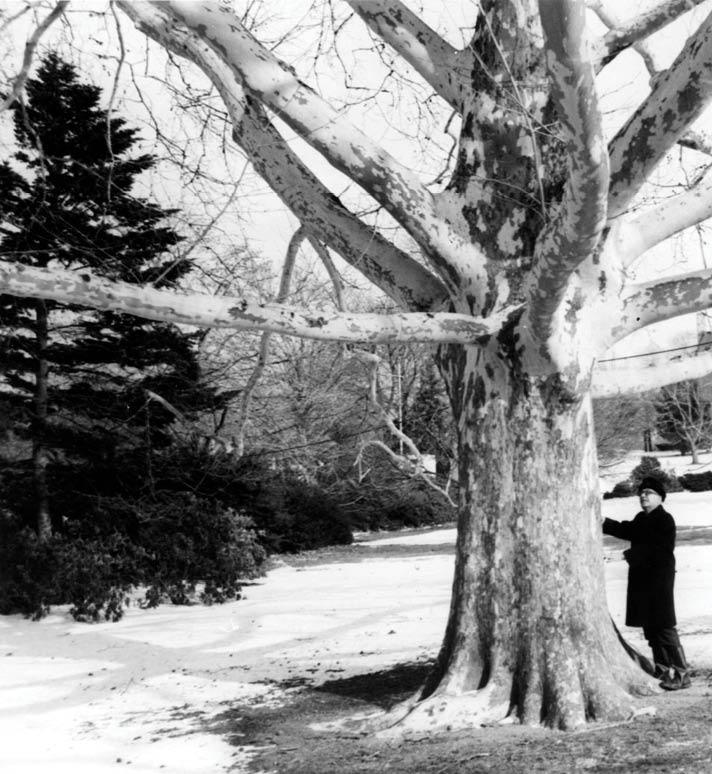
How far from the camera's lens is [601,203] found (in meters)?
4.64

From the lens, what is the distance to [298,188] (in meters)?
6.55

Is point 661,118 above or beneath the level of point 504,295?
above

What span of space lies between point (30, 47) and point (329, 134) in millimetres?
2045

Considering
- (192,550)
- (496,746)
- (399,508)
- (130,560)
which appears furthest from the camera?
(399,508)

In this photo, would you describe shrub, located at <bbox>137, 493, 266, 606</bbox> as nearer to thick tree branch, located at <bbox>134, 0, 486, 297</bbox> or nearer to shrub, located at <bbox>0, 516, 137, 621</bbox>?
shrub, located at <bbox>0, 516, 137, 621</bbox>

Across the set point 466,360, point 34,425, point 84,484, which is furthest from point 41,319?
point 466,360

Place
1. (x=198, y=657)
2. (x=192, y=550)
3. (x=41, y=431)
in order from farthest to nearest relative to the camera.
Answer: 1. (x=41, y=431)
2. (x=192, y=550)
3. (x=198, y=657)

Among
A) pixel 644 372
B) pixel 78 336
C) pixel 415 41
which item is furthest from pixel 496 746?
pixel 78 336

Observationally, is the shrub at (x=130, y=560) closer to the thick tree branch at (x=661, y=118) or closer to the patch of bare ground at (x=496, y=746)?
the patch of bare ground at (x=496, y=746)

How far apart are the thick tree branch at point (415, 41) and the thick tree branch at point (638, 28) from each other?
1.07 meters

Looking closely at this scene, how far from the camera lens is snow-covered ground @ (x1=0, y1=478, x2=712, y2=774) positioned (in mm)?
5805

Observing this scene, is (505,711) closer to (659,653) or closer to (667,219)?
(659,653)

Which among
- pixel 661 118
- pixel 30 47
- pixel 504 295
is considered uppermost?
pixel 30 47

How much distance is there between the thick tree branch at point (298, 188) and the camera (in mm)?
6477
